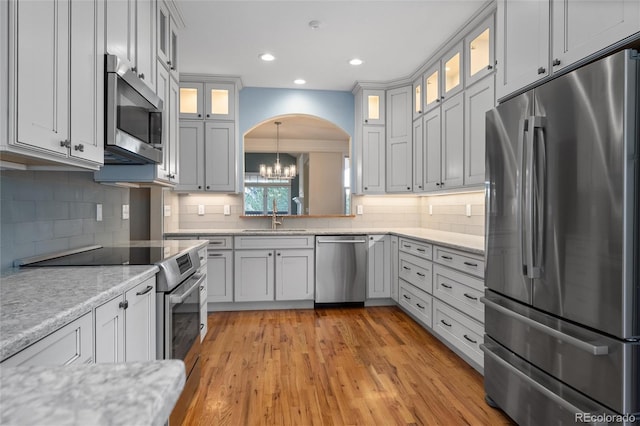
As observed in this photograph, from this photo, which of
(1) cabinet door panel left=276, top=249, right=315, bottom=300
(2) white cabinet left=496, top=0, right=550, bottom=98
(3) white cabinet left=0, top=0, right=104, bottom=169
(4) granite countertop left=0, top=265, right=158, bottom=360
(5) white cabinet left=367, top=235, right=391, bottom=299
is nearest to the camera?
(4) granite countertop left=0, top=265, right=158, bottom=360

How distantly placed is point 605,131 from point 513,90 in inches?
32.0

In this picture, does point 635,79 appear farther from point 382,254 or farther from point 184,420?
point 382,254

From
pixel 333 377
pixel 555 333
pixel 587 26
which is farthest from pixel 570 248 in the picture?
pixel 333 377

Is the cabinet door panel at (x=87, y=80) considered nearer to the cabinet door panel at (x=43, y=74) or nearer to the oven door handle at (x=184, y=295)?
the cabinet door panel at (x=43, y=74)

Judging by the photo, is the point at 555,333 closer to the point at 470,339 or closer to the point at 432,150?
the point at 470,339

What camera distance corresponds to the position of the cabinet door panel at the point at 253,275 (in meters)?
4.13

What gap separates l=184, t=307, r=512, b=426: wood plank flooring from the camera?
6.83 feet

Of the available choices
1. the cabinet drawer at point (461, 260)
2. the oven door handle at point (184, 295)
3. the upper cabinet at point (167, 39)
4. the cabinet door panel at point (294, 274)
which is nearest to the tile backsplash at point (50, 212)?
the oven door handle at point (184, 295)

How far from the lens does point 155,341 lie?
1843 mm

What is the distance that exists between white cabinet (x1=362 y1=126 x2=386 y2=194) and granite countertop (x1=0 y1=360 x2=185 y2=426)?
4170mm

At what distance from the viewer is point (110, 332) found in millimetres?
1358

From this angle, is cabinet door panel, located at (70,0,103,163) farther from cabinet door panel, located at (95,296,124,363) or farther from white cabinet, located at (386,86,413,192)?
white cabinet, located at (386,86,413,192)

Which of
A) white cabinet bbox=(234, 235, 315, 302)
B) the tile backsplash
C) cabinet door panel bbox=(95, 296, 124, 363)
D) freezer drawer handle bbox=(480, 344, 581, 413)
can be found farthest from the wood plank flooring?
the tile backsplash

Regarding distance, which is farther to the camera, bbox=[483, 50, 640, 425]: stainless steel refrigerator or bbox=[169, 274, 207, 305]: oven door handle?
bbox=[169, 274, 207, 305]: oven door handle
